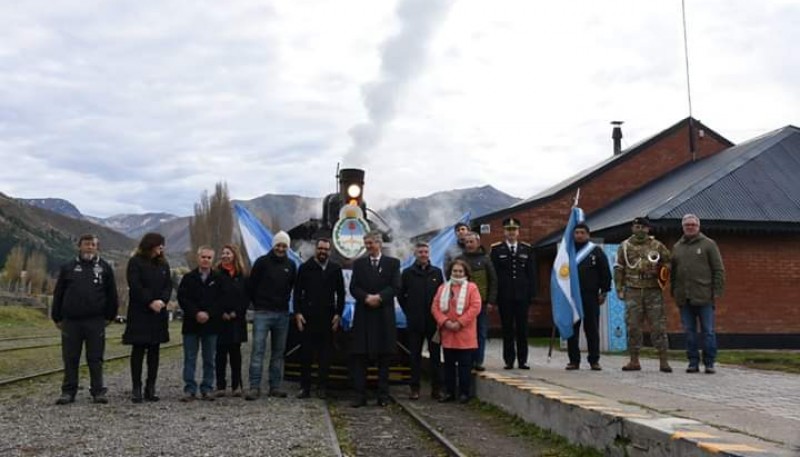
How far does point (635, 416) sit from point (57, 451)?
14.0ft

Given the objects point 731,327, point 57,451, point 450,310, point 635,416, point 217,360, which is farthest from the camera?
point 731,327

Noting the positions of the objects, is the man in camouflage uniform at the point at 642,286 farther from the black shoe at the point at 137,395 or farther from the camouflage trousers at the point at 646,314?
the black shoe at the point at 137,395

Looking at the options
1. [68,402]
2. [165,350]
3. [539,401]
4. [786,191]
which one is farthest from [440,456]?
[165,350]

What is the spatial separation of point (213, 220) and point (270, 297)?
56258 millimetres

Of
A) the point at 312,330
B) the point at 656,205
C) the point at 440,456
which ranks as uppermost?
the point at 656,205

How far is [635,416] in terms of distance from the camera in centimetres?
518

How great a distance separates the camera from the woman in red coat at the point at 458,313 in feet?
27.9

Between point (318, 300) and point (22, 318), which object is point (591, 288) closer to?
point (318, 300)

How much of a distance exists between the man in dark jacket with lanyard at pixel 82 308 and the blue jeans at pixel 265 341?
1610 mm

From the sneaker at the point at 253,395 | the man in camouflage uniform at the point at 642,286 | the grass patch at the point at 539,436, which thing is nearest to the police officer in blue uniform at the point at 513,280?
the man in camouflage uniform at the point at 642,286

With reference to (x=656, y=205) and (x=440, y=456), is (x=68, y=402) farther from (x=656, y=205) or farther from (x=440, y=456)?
(x=656, y=205)

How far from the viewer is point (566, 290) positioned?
377 inches

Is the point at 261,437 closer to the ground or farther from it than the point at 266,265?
closer to the ground

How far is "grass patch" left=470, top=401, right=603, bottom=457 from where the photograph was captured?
18.9 ft
